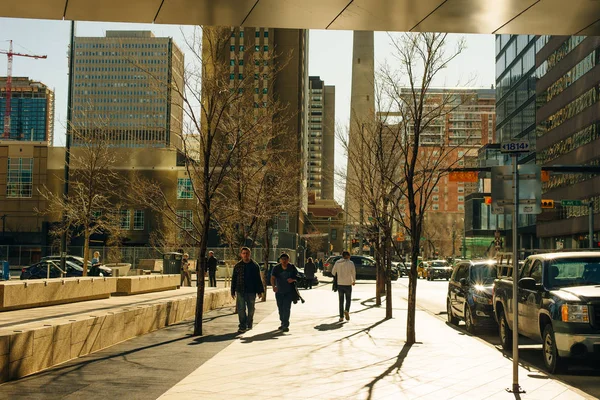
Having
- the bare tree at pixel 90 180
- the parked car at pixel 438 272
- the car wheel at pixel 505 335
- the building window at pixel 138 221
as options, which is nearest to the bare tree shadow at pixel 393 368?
the car wheel at pixel 505 335

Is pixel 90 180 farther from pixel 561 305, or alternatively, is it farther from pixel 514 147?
pixel 514 147

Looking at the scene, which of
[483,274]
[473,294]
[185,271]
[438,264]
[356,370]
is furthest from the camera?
[438,264]

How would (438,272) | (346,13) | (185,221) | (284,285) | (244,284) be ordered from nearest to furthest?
(346,13) → (244,284) → (284,285) → (185,221) → (438,272)

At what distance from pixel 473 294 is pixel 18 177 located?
280 ft

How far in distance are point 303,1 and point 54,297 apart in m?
12.5

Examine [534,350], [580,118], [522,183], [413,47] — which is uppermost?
[580,118]

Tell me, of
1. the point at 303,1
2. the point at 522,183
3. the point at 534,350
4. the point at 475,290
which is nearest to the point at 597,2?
the point at 522,183

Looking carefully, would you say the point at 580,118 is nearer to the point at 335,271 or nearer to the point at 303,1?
the point at 335,271

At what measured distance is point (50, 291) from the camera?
739 inches

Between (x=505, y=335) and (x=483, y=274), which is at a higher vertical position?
(x=483, y=274)

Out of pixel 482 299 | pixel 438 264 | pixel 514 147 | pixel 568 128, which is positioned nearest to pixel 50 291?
pixel 482 299

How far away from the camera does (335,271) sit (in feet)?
69.7

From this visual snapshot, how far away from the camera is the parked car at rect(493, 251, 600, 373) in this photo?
1127 centimetres

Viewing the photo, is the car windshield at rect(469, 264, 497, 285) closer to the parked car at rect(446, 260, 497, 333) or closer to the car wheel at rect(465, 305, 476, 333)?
the parked car at rect(446, 260, 497, 333)
